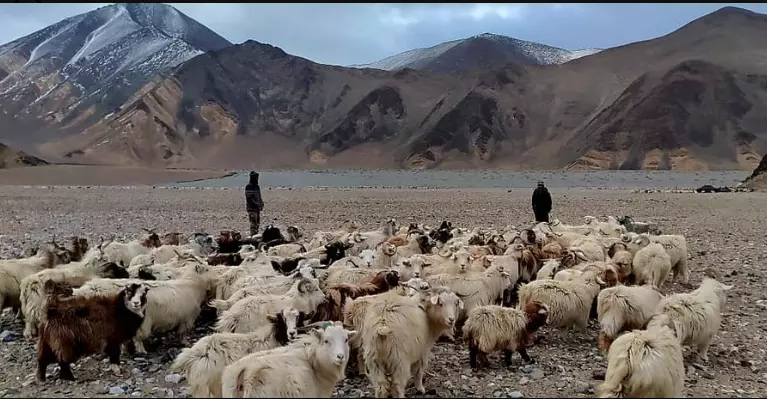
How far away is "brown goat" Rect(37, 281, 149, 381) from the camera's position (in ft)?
24.8

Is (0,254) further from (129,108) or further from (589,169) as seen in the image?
(129,108)

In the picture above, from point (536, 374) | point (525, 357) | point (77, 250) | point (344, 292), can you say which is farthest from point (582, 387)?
point (77, 250)

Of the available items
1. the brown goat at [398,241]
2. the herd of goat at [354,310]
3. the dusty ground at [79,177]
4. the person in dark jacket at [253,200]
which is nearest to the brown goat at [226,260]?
the herd of goat at [354,310]

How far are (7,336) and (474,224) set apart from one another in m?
16.1

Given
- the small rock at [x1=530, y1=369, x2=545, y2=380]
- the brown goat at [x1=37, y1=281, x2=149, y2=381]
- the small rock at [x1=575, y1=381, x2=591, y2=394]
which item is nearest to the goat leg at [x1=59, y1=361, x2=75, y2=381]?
the brown goat at [x1=37, y1=281, x2=149, y2=381]

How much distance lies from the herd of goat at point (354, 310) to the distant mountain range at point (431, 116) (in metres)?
121

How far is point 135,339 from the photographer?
8.61 m

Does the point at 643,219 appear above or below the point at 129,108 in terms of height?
below

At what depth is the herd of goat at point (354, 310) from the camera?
6.25 m

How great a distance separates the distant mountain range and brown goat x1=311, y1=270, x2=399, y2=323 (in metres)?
123

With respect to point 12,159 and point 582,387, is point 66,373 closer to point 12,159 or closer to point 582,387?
point 582,387

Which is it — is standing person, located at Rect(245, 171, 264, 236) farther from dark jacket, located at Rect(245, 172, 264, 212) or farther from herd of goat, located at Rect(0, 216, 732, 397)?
herd of goat, located at Rect(0, 216, 732, 397)

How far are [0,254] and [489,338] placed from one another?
12931 millimetres

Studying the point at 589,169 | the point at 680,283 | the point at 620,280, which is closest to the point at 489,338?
the point at 620,280
